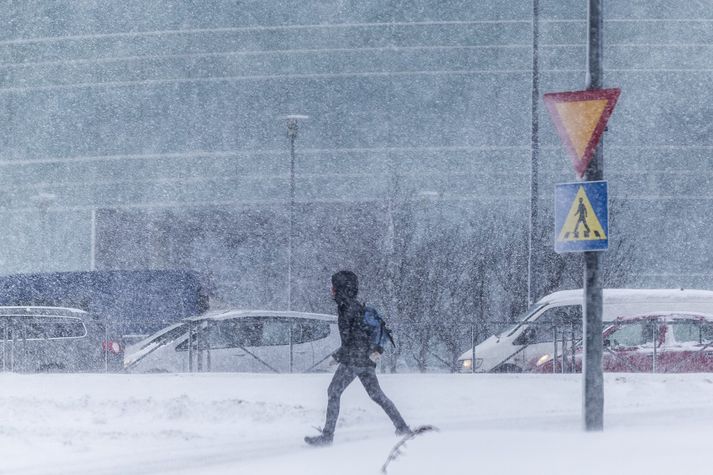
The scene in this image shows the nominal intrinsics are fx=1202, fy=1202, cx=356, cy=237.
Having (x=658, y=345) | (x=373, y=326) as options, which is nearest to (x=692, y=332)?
(x=658, y=345)

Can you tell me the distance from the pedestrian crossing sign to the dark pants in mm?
2013

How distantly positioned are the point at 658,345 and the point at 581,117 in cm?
1149

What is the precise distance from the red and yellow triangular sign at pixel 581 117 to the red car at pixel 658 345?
34.8ft

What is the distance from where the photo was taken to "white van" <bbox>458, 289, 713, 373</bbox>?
838 inches

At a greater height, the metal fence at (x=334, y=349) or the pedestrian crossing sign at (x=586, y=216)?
the pedestrian crossing sign at (x=586, y=216)

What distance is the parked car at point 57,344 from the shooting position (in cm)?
2052

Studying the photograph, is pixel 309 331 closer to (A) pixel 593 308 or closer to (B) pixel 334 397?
(B) pixel 334 397

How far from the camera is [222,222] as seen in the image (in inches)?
1991

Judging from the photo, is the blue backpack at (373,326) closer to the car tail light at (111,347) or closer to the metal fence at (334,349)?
the metal fence at (334,349)

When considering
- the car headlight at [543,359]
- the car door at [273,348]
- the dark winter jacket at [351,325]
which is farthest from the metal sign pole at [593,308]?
the car door at [273,348]

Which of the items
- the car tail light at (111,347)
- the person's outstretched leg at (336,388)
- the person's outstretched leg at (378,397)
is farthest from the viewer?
the car tail light at (111,347)

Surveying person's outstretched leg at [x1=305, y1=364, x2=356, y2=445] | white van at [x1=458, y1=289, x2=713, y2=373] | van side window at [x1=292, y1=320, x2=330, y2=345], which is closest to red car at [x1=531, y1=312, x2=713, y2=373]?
white van at [x1=458, y1=289, x2=713, y2=373]

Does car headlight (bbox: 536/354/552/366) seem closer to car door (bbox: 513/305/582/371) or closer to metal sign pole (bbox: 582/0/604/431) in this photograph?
car door (bbox: 513/305/582/371)

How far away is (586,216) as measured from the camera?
34.7 ft
